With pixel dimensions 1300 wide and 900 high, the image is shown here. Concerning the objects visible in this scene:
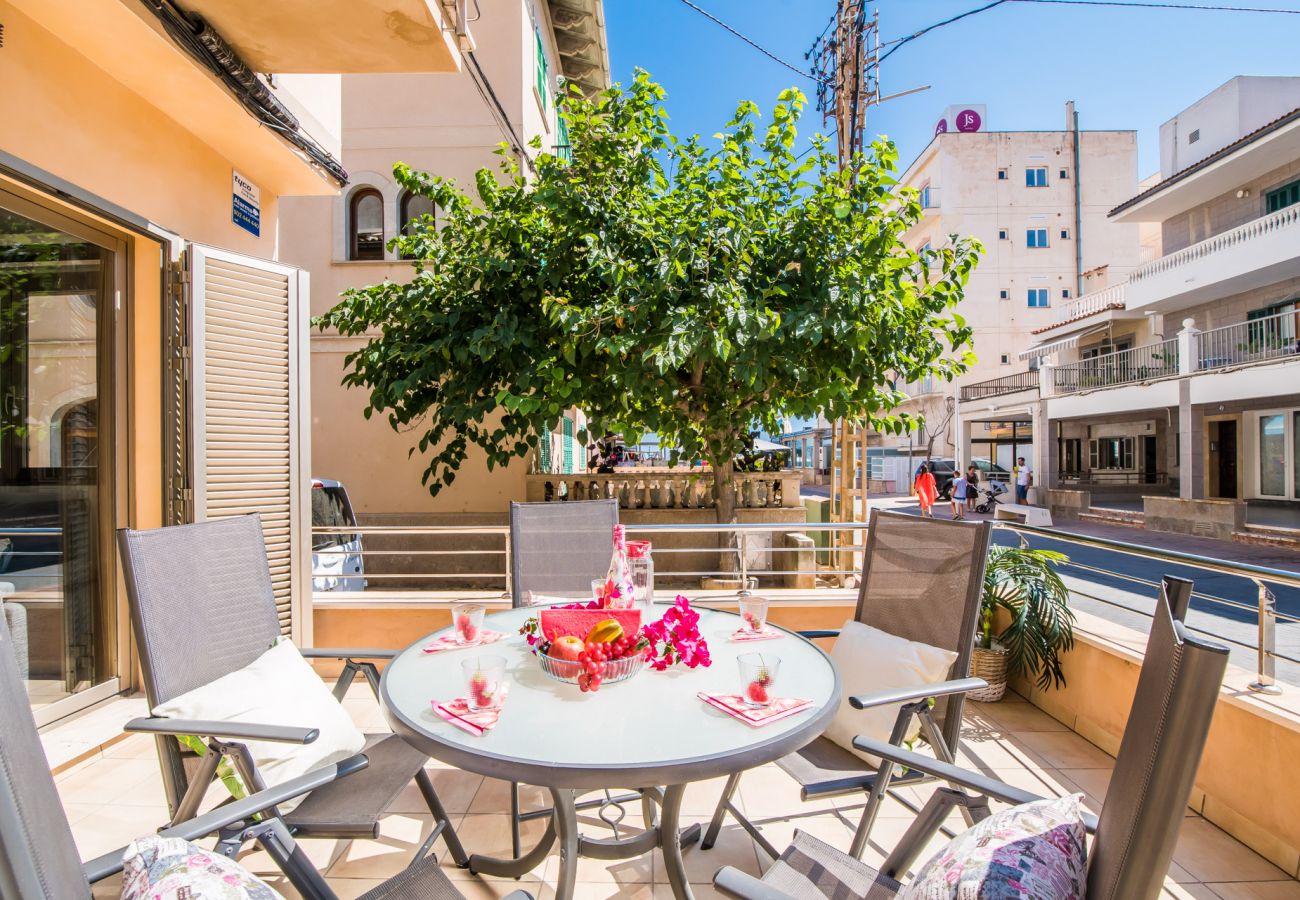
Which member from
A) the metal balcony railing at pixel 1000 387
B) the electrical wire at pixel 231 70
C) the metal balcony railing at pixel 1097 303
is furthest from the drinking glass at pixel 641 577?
the metal balcony railing at pixel 1000 387

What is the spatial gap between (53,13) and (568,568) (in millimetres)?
3187

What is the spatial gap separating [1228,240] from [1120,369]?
4.17 meters

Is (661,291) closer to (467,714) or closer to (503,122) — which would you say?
(467,714)

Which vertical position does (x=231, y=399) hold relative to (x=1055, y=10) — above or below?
below

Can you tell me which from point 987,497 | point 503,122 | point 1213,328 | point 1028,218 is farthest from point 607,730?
point 1028,218

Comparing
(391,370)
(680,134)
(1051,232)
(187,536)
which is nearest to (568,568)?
(187,536)

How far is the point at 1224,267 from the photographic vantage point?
13750 mm

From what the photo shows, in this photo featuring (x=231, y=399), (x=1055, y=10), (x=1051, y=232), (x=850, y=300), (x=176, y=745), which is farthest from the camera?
(x=1051, y=232)

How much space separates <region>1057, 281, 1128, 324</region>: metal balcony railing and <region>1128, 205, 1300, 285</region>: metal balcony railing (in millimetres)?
1345

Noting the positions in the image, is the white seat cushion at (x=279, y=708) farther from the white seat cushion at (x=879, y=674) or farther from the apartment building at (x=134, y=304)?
the apartment building at (x=134, y=304)

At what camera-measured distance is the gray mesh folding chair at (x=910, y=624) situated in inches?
70.7

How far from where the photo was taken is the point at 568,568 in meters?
2.86

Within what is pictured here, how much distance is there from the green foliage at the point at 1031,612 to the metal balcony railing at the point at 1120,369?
14614 mm

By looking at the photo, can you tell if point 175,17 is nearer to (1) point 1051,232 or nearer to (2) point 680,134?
(2) point 680,134
